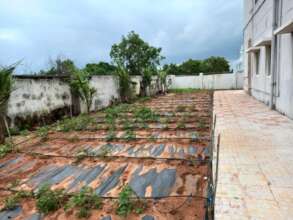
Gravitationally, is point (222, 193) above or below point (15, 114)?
below

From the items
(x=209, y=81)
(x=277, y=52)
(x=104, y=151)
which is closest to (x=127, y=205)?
(x=104, y=151)

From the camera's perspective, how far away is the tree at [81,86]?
749 cm

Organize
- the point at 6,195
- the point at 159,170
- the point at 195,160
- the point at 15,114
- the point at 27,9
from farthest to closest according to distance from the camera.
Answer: the point at 27,9
the point at 15,114
the point at 195,160
the point at 159,170
the point at 6,195

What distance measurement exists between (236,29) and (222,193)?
13516mm

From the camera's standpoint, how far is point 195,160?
120 inches

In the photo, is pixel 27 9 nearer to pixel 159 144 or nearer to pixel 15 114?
pixel 15 114

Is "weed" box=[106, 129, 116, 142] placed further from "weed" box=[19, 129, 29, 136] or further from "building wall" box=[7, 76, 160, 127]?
"building wall" box=[7, 76, 160, 127]

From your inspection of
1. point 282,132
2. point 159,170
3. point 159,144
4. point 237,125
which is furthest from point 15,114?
point 282,132

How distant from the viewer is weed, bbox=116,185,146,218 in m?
1.95

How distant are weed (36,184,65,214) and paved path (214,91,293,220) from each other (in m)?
1.54

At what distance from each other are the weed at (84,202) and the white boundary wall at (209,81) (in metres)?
17.4

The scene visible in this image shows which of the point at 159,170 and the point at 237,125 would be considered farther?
the point at 237,125

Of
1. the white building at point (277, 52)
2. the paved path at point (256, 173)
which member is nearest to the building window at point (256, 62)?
the white building at point (277, 52)

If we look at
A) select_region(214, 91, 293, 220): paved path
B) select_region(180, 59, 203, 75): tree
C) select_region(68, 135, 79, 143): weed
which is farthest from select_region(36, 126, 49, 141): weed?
select_region(180, 59, 203, 75): tree
